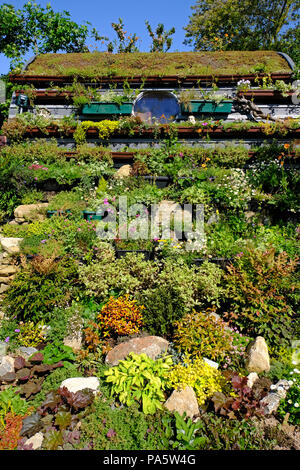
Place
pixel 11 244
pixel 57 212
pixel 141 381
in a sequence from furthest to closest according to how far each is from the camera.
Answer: pixel 57 212 → pixel 11 244 → pixel 141 381

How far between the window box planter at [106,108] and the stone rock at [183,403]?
8927mm

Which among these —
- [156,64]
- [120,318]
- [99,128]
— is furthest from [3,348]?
[156,64]

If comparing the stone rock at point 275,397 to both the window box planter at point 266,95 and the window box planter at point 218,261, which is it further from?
the window box planter at point 266,95

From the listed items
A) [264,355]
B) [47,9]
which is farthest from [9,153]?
[47,9]

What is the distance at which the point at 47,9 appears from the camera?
18.2 m

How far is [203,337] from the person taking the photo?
4.36 meters

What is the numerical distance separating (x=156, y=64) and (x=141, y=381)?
11.7 meters

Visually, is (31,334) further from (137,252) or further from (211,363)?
(211,363)

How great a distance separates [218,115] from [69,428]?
982cm

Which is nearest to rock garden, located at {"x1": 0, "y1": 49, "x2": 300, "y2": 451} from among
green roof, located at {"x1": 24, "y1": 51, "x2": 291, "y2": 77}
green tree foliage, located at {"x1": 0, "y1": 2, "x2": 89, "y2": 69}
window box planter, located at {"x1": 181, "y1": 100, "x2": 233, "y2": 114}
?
window box planter, located at {"x1": 181, "y1": 100, "x2": 233, "y2": 114}

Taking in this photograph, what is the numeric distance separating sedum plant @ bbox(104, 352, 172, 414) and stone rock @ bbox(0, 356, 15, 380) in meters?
1.55

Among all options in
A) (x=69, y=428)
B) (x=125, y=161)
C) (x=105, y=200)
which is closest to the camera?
(x=69, y=428)

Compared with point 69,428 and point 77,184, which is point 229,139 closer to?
point 77,184

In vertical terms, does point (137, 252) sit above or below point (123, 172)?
below
